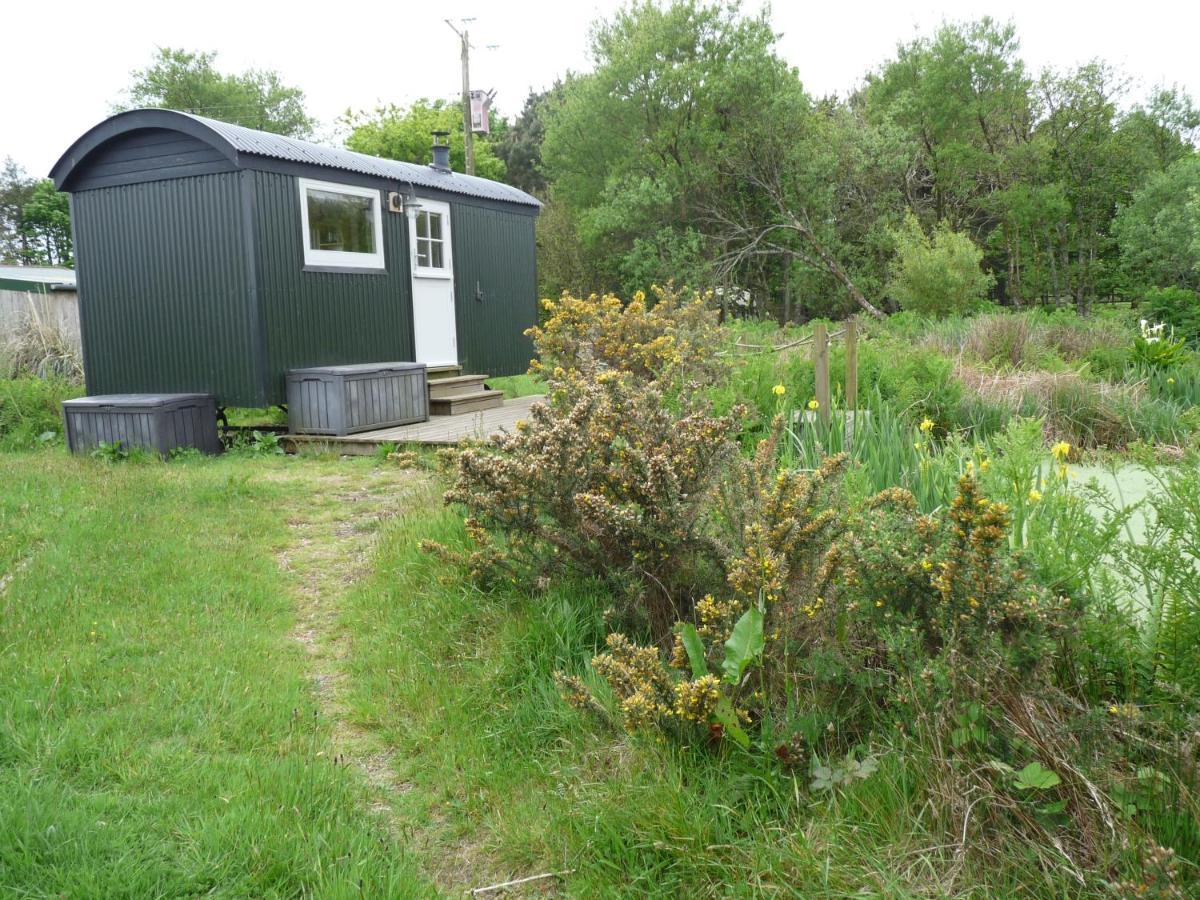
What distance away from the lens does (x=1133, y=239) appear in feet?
56.7

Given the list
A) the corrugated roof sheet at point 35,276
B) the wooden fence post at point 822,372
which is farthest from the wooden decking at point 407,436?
the corrugated roof sheet at point 35,276

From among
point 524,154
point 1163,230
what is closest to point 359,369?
point 1163,230

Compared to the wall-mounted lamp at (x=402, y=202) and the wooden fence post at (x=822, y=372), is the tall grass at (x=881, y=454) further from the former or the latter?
the wall-mounted lamp at (x=402, y=202)

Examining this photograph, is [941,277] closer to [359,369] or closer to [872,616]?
[359,369]

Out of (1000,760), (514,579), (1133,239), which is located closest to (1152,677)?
(1000,760)

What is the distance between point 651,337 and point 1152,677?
5970 mm

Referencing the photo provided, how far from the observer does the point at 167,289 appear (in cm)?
873

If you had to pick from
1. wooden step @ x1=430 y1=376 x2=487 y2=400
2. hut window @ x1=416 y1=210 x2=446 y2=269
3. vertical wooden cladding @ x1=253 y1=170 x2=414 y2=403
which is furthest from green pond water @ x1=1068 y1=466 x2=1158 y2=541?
hut window @ x1=416 y1=210 x2=446 y2=269

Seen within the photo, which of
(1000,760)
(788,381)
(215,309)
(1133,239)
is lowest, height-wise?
(1000,760)

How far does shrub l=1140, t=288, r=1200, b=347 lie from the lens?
1248 centimetres

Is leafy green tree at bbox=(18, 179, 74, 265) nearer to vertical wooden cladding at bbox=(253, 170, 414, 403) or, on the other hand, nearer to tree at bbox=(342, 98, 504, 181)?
tree at bbox=(342, 98, 504, 181)

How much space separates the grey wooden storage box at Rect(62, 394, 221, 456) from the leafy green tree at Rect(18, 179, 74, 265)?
1431 inches

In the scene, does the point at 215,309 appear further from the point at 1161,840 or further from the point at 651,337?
the point at 1161,840

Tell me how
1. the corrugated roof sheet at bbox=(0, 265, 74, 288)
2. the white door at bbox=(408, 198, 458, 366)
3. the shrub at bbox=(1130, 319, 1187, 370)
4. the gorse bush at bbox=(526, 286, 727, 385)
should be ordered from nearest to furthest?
the gorse bush at bbox=(526, 286, 727, 385) → the shrub at bbox=(1130, 319, 1187, 370) → the white door at bbox=(408, 198, 458, 366) → the corrugated roof sheet at bbox=(0, 265, 74, 288)
